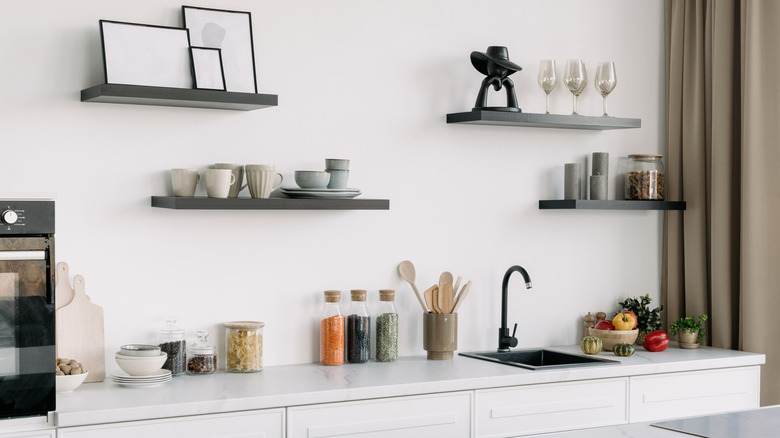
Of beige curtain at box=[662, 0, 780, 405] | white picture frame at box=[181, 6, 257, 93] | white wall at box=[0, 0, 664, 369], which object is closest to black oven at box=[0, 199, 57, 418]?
white wall at box=[0, 0, 664, 369]

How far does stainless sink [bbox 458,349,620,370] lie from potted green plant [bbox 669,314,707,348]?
0.54m

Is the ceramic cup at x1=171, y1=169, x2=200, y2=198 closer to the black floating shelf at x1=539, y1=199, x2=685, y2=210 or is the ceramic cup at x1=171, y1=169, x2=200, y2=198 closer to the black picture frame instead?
the black picture frame

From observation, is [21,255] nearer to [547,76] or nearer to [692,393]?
[547,76]

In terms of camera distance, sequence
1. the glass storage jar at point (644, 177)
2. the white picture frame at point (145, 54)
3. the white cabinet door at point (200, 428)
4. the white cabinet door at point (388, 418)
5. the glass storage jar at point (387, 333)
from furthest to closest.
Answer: the glass storage jar at point (644, 177), the glass storage jar at point (387, 333), the white picture frame at point (145, 54), the white cabinet door at point (388, 418), the white cabinet door at point (200, 428)

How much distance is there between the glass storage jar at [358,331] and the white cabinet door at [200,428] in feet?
2.09

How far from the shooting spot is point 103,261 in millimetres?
3109

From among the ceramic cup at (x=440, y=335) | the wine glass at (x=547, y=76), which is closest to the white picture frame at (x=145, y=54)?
the ceramic cup at (x=440, y=335)

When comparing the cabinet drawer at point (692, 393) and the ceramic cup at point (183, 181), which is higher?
the ceramic cup at point (183, 181)

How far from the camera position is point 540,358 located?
3.88 meters

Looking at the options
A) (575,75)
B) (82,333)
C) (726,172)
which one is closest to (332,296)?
(82,333)

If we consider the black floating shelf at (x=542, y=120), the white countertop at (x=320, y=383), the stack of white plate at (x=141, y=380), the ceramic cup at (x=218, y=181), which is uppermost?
the black floating shelf at (x=542, y=120)

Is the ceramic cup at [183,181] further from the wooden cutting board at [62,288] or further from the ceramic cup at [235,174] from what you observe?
the wooden cutting board at [62,288]

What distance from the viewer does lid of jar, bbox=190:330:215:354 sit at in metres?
3.16

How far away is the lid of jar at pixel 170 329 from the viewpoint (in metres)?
3.14
